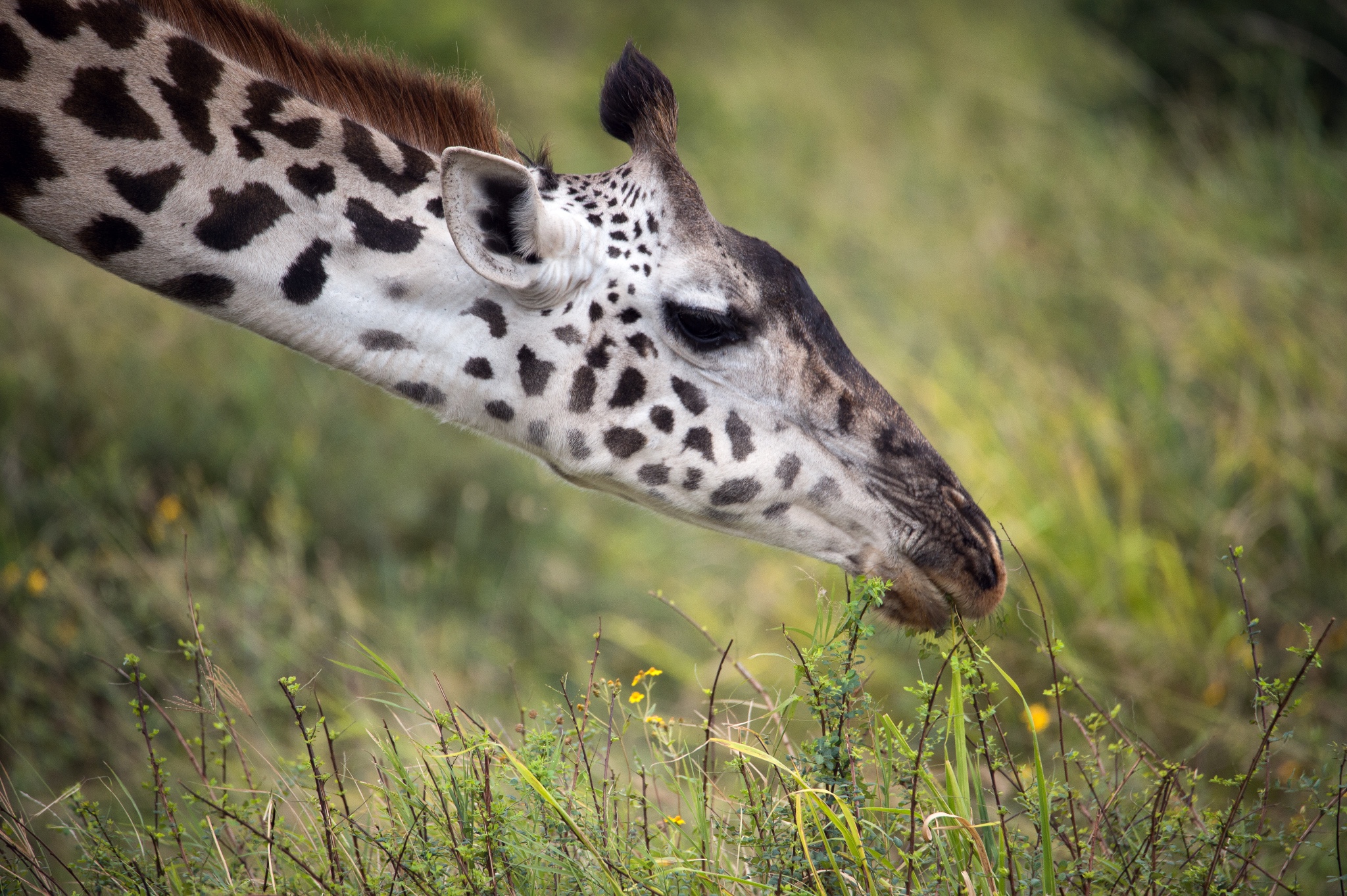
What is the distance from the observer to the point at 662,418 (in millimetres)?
2670

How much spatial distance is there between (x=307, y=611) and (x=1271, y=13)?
7.20 m

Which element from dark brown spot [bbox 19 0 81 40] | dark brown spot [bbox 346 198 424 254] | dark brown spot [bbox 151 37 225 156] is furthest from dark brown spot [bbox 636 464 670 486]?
dark brown spot [bbox 19 0 81 40]

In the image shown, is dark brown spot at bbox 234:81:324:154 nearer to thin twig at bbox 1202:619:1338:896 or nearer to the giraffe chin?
the giraffe chin

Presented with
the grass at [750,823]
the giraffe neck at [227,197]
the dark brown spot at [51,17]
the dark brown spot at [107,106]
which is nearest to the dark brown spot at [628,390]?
the giraffe neck at [227,197]

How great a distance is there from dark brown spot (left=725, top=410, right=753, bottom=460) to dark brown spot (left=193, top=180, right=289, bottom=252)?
1.33 meters

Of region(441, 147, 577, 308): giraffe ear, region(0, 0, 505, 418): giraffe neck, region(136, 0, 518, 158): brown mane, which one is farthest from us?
region(136, 0, 518, 158): brown mane

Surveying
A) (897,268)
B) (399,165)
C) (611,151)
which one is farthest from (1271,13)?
(399,165)

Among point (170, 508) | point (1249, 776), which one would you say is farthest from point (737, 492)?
point (170, 508)

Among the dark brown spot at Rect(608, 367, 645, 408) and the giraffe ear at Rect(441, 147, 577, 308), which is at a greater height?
the giraffe ear at Rect(441, 147, 577, 308)

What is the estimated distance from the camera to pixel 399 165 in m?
2.72

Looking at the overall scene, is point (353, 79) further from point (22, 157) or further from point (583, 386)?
point (583, 386)

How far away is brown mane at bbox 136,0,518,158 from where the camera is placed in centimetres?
276

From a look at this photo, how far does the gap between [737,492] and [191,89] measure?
184cm

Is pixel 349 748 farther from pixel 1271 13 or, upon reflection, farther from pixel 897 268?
pixel 1271 13
